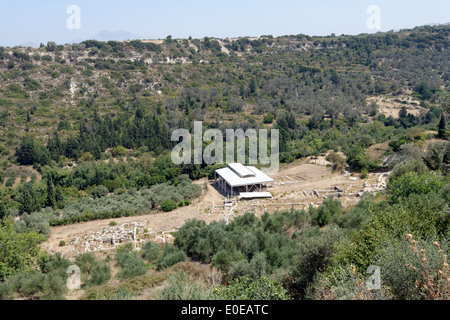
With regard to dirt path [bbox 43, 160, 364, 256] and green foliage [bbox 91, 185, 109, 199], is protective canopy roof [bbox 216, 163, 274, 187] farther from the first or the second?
green foliage [bbox 91, 185, 109, 199]

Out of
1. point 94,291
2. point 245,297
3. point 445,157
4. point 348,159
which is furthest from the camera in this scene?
point 348,159

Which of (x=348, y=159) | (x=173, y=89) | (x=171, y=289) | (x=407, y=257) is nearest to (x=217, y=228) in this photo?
(x=171, y=289)

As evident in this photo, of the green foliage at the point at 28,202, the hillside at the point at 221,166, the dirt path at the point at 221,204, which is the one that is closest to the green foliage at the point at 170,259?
the hillside at the point at 221,166

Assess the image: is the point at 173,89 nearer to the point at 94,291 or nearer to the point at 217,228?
the point at 217,228

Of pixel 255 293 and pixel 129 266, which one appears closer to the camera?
pixel 255 293

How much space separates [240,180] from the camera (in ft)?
101

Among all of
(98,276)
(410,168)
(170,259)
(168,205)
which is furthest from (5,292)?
→ (410,168)

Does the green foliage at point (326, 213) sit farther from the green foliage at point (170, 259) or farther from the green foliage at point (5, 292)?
the green foliage at point (5, 292)

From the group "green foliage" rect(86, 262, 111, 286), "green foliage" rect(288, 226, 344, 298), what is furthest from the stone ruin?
"green foliage" rect(288, 226, 344, 298)

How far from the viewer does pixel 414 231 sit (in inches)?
383

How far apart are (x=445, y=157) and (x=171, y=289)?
1008 inches

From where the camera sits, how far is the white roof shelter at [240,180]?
30281 millimetres

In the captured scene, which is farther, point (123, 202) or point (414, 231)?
point (123, 202)

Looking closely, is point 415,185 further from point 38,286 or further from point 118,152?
point 118,152
